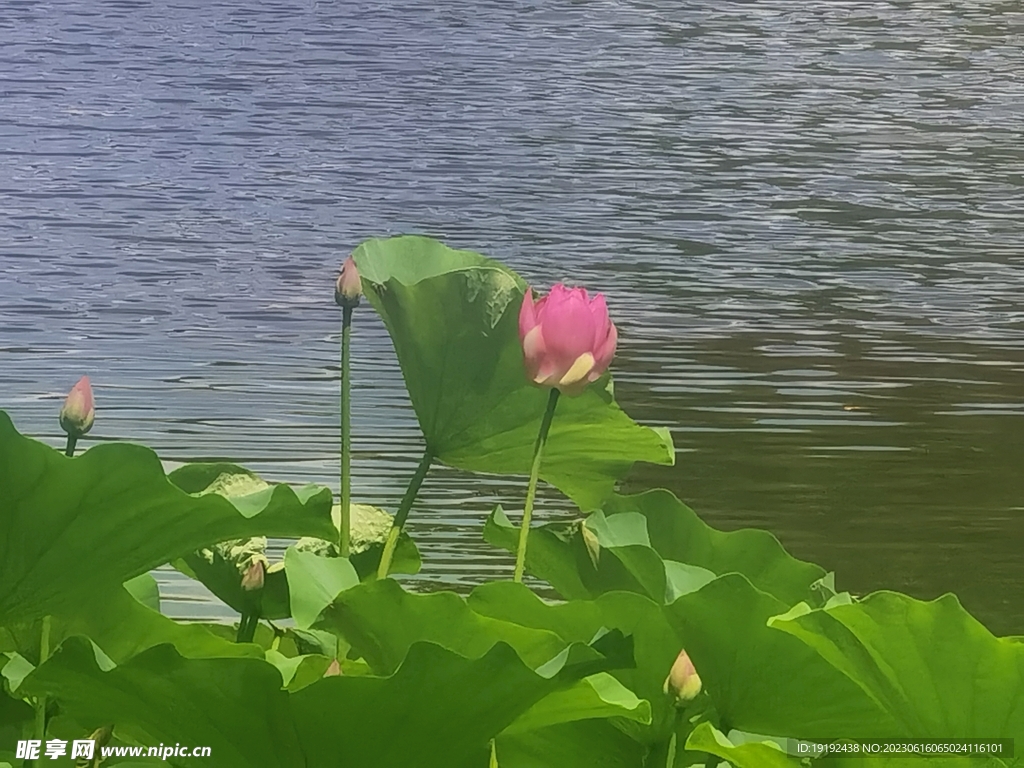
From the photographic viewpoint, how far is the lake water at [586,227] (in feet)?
2.85

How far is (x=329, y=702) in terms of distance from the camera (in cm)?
19

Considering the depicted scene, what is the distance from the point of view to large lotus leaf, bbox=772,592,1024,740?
0.68ft

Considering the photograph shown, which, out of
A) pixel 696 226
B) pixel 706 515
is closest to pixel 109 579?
pixel 706 515

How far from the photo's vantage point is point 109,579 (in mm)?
231

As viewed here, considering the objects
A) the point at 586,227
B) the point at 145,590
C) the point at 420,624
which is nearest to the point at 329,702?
the point at 420,624

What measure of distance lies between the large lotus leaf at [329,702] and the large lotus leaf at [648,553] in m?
0.07

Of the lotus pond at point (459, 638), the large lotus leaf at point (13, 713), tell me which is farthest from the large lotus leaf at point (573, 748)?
the large lotus leaf at point (13, 713)

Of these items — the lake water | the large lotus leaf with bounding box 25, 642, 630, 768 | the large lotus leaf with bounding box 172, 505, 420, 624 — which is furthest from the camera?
the lake water

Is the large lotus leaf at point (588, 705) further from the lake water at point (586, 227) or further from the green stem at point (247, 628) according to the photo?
the lake water at point (586, 227)

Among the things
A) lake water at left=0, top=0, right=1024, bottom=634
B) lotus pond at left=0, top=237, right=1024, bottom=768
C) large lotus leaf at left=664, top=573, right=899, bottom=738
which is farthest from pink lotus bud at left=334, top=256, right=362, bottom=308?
lake water at left=0, top=0, right=1024, bottom=634

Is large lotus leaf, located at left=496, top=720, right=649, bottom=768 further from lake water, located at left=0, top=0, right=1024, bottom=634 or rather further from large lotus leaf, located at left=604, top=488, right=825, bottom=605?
lake water, located at left=0, top=0, right=1024, bottom=634

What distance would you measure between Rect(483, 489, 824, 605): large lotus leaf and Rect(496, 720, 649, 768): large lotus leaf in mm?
33

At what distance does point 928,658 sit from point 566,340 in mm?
89

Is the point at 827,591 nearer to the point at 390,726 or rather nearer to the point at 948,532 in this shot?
the point at 390,726
